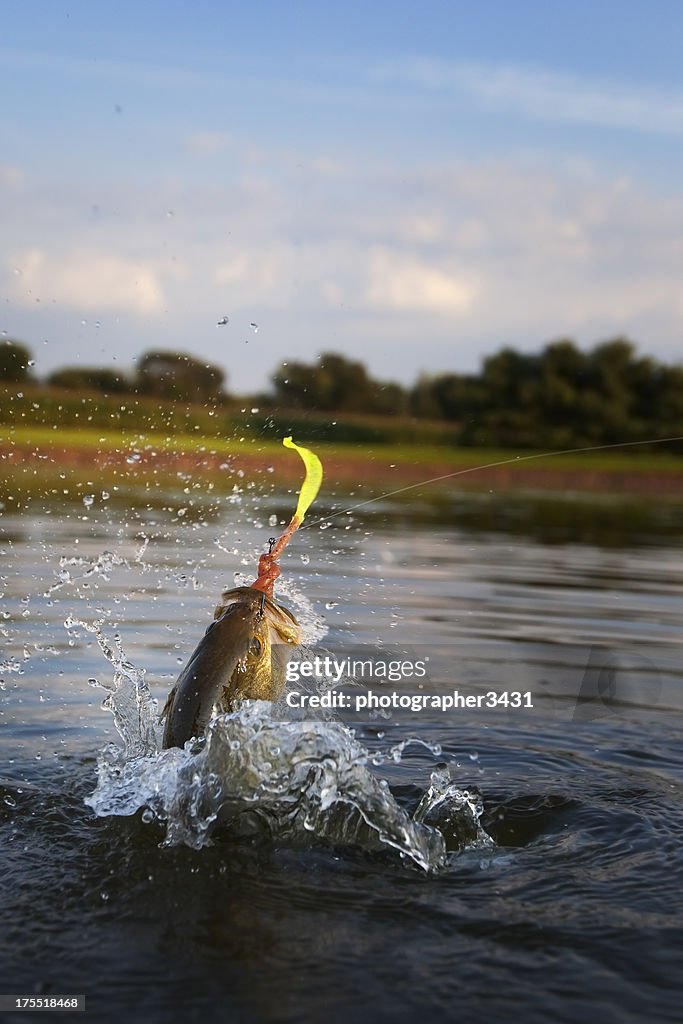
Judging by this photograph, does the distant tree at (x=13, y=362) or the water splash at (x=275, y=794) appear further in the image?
the distant tree at (x=13, y=362)

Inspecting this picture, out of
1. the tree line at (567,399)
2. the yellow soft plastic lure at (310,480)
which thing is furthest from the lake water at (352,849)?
the tree line at (567,399)

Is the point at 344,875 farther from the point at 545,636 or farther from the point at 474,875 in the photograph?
the point at 545,636

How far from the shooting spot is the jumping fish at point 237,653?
175 inches

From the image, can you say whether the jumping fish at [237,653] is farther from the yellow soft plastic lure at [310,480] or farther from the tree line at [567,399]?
the tree line at [567,399]

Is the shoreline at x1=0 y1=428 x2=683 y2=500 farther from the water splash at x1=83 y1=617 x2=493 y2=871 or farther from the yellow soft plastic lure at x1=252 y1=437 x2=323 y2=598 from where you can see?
the yellow soft plastic lure at x1=252 y1=437 x2=323 y2=598

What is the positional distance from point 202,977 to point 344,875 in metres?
0.93

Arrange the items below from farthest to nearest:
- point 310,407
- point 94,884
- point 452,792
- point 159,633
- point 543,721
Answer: point 159,633 < point 543,721 < point 310,407 < point 452,792 < point 94,884

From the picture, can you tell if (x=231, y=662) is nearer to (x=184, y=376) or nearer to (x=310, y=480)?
(x=310, y=480)

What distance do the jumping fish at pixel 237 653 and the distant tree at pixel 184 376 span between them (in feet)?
4.49

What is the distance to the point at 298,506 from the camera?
4355mm

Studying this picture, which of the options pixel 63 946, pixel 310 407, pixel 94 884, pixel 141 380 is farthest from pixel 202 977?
pixel 141 380

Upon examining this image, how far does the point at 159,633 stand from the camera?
9.14 metres

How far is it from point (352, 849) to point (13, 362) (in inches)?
115

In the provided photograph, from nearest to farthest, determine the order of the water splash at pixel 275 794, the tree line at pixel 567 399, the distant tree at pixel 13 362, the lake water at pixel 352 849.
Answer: the lake water at pixel 352 849 → the water splash at pixel 275 794 → the distant tree at pixel 13 362 → the tree line at pixel 567 399
